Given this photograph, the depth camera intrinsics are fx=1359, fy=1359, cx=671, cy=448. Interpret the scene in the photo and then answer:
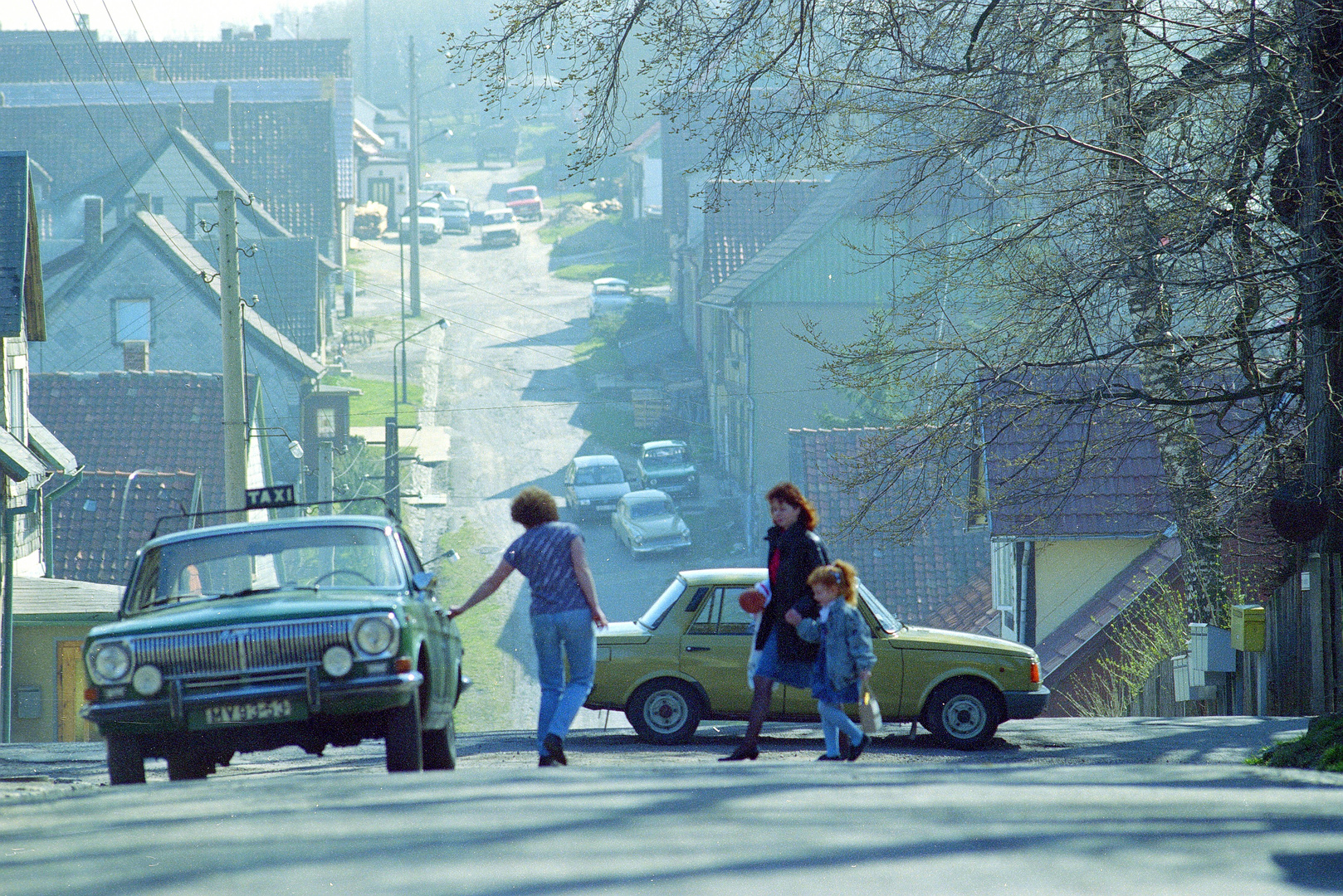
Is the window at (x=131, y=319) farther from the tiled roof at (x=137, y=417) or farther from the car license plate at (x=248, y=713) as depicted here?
the car license plate at (x=248, y=713)

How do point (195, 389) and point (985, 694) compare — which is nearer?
point (985, 694)

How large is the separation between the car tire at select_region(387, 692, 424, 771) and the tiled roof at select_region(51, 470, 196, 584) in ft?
60.3

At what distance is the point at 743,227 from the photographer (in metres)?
49.1

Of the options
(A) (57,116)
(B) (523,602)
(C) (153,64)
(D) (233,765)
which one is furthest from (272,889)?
(C) (153,64)

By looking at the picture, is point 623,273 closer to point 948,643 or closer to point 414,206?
point 414,206

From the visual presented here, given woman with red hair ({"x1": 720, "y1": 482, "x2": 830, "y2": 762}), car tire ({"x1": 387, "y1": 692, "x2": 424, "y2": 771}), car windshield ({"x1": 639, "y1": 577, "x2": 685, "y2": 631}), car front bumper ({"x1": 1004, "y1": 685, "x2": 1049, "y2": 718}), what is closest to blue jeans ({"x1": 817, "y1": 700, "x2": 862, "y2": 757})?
woman with red hair ({"x1": 720, "y1": 482, "x2": 830, "y2": 762})

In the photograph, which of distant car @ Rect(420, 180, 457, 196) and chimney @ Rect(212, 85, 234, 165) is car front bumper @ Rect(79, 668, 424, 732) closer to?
chimney @ Rect(212, 85, 234, 165)

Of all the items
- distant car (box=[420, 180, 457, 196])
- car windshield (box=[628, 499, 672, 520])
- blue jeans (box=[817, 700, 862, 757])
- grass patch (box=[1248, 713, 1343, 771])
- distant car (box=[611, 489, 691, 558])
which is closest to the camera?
blue jeans (box=[817, 700, 862, 757])

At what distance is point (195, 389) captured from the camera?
3078cm

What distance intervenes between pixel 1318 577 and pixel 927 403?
14.1ft

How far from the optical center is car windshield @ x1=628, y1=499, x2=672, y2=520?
37.8m

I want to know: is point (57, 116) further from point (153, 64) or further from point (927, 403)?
point (927, 403)

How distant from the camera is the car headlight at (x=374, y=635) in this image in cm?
725

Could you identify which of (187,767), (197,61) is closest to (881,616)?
(187,767)
